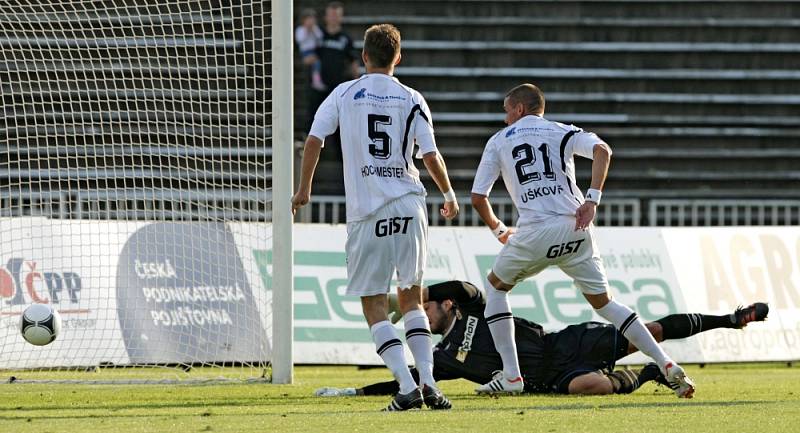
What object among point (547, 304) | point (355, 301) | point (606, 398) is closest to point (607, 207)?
point (547, 304)

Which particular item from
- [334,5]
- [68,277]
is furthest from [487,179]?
[334,5]

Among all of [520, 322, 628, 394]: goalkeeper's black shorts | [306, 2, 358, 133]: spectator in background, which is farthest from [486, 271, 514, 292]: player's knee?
[306, 2, 358, 133]: spectator in background

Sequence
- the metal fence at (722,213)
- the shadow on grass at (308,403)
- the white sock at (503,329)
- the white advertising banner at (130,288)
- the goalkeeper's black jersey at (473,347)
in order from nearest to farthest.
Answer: the shadow on grass at (308,403) → the white sock at (503,329) → the goalkeeper's black jersey at (473,347) → the white advertising banner at (130,288) → the metal fence at (722,213)

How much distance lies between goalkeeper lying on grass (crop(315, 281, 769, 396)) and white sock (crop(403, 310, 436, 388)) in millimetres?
1290

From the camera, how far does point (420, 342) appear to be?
6844 mm

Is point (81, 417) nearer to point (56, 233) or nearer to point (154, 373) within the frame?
point (154, 373)

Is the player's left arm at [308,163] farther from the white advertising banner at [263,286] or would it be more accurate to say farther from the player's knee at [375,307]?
the white advertising banner at [263,286]

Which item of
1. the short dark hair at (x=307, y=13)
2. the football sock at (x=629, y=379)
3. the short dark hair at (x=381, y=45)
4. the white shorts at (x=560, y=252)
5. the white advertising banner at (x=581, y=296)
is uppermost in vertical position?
the short dark hair at (x=381, y=45)

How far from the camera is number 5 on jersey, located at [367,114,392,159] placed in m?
6.88

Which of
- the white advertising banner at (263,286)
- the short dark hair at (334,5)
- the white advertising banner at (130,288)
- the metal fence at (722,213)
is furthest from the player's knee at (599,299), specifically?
the short dark hair at (334,5)

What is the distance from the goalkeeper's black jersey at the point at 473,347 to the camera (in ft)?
27.0

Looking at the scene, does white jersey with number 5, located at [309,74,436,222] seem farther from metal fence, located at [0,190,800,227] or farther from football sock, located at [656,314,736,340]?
metal fence, located at [0,190,800,227]

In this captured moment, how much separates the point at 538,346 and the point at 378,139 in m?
2.09

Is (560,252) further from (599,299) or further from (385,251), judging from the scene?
(385,251)
